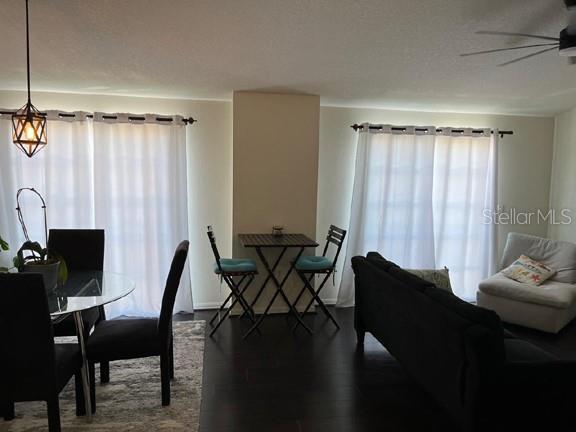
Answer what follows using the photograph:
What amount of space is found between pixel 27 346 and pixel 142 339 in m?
0.63

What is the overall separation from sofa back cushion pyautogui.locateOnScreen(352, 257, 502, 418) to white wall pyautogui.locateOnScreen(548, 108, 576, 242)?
307cm

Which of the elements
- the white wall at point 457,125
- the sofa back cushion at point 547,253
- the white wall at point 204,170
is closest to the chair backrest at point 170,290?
the white wall at point 204,170

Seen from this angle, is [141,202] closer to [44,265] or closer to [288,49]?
[44,265]

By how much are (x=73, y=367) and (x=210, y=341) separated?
4.56 ft

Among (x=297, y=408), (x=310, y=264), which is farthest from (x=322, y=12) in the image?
(x=297, y=408)

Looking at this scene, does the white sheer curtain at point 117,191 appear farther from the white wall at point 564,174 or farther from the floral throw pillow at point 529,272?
the white wall at point 564,174

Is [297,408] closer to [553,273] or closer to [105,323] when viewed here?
[105,323]

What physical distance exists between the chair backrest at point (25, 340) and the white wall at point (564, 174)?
5.26 meters

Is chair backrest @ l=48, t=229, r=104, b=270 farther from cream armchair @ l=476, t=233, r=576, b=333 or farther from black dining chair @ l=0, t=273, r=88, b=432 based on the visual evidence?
cream armchair @ l=476, t=233, r=576, b=333

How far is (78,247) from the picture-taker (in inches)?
121

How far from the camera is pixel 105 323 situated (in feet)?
8.48

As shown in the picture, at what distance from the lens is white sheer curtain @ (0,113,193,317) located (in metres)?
3.84

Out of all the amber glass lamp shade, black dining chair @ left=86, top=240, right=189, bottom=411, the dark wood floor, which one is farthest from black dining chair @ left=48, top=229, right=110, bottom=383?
the dark wood floor

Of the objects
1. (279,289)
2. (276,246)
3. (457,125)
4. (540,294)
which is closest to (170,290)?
(276,246)
